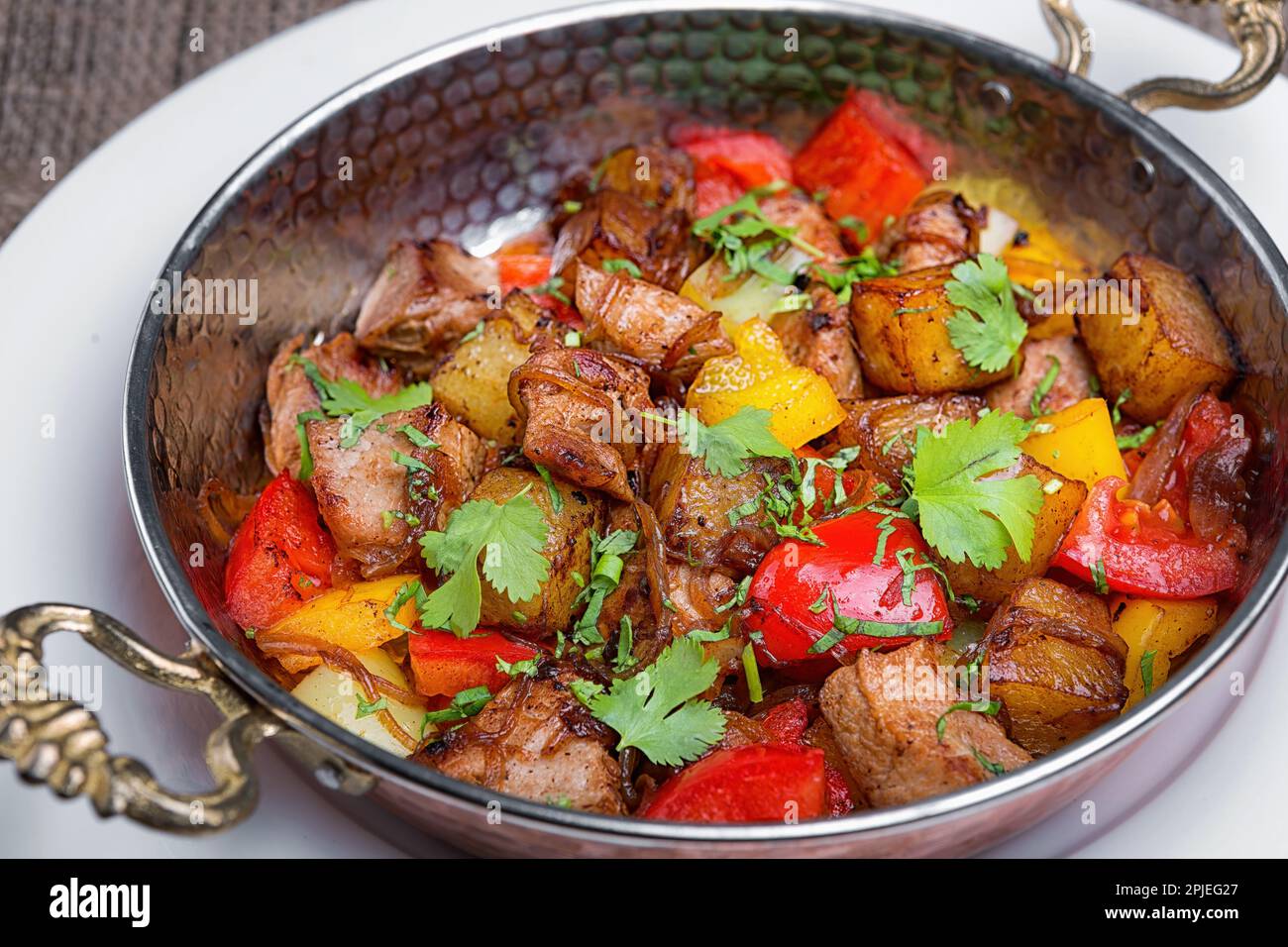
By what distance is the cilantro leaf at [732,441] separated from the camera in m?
2.05

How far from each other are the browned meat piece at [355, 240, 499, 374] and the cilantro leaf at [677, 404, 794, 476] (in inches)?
24.4

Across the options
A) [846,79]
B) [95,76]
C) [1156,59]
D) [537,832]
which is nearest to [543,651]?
[537,832]

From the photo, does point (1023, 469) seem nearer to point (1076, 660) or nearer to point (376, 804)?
point (1076, 660)

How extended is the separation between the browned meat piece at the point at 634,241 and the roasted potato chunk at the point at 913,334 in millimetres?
437

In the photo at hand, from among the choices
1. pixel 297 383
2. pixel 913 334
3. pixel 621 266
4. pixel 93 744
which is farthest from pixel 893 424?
pixel 93 744

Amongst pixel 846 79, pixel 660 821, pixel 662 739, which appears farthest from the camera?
pixel 846 79

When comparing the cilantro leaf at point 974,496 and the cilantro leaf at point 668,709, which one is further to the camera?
the cilantro leaf at point 974,496

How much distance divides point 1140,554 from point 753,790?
0.81 m

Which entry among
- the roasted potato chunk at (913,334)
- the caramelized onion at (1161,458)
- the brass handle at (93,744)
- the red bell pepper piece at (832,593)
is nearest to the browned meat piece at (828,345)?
the roasted potato chunk at (913,334)

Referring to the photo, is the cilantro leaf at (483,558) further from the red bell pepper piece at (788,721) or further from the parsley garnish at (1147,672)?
the parsley garnish at (1147,672)

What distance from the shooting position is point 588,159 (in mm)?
3076

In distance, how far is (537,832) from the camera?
5.42ft

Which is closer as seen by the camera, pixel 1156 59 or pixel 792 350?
pixel 792 350
